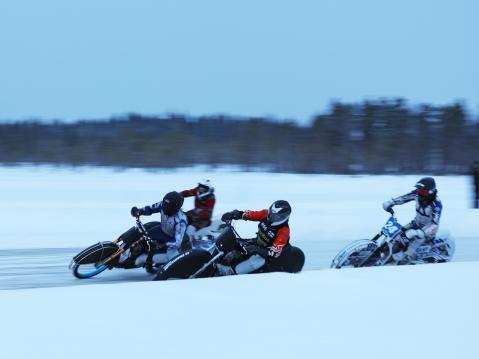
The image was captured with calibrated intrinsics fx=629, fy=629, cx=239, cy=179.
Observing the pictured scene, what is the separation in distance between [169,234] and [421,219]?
4633 millimetres

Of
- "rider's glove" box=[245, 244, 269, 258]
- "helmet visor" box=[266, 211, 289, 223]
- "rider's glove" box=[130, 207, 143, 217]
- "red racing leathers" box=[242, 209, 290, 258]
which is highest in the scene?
"helmet visor" box=[266, 211, 289, 223]

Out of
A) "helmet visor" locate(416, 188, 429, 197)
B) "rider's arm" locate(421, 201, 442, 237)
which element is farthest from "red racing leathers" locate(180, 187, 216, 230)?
"rider's arm" locate(421, 201, 442, 237)

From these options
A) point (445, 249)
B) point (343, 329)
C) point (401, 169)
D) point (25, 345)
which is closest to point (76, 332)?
point (25, 345)

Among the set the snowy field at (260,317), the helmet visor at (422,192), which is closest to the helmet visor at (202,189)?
the helmet visor at (422,192)

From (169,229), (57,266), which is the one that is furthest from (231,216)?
(57,266)

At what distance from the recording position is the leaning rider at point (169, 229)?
1021 cm

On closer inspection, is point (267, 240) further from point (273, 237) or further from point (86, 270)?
point (86, 270)

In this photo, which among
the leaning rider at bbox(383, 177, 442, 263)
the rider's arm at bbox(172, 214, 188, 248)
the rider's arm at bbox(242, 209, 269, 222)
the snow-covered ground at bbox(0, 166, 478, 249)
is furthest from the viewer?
the snow-covered ground at bbox(0, 166, 478, 249)

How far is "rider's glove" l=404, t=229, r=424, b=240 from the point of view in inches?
428

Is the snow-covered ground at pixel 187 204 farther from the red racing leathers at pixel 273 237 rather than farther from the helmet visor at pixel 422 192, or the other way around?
the red racing leathers at pixel 273 237

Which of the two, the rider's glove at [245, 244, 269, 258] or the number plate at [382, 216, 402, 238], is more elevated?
the rider's glove at [245, 244, 269, 258]

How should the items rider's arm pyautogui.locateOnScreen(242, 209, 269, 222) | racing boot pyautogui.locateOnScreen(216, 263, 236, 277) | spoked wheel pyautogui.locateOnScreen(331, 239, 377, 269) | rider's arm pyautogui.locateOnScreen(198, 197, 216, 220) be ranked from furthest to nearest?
rider's arm pyautogui.locateOnScreen(198, 197, 216, 220), spoked wheel pyautogui.locateOnScreen(331, 239, 377, 269), rider's arm pyautogui.locateOnScreen(242, 209, 269, 222), racing boot pyautogui.locateOnScreen(216, 263, 236, 277)

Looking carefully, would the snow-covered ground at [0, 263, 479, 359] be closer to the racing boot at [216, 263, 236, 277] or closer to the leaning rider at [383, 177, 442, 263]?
the racing boot at [216, 263, 236, 277]

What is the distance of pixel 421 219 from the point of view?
11.5m
